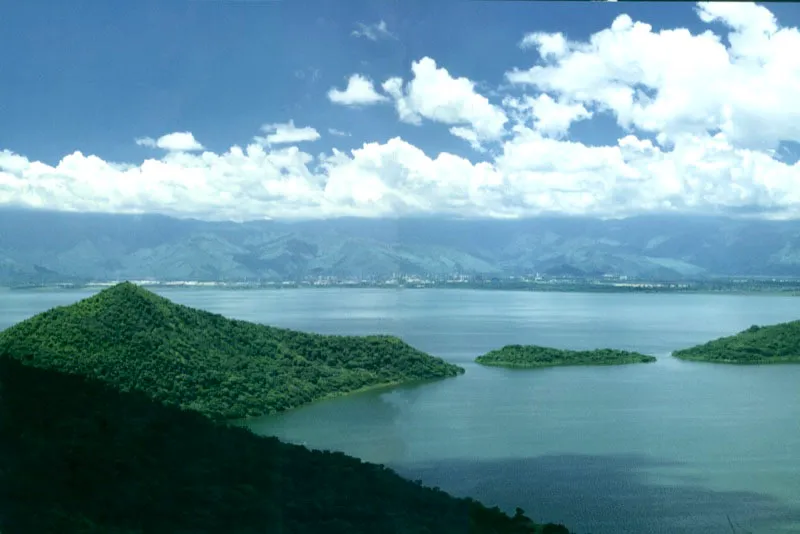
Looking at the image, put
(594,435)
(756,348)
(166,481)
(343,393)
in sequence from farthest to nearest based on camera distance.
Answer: (756,348) → (343,393) → (594,435) → (166,481)

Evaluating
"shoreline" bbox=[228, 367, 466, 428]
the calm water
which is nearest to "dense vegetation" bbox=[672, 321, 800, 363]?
the calm water

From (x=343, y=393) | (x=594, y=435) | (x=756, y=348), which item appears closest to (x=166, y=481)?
(x=594, y=435)

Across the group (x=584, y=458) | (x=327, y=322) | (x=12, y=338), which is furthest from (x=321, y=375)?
(x=327, y=322)

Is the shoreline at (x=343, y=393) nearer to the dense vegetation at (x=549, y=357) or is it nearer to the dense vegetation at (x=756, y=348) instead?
the dense vegetation at (x=549, y=357)

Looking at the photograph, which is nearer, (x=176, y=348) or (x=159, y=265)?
(x=176, y=348)

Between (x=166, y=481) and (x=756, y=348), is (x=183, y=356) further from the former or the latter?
(x=756, y=348)

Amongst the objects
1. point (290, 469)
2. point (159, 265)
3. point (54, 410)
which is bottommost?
point (290, 469)

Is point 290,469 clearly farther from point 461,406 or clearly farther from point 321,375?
point 321,375
